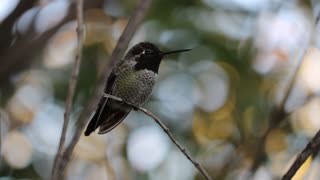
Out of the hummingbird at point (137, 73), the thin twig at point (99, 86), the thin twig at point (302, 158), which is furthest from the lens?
the hummingbird at point (137, 73)

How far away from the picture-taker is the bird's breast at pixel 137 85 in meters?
2.92

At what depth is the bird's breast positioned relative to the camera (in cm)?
292

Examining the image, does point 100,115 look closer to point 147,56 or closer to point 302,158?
point 147,56

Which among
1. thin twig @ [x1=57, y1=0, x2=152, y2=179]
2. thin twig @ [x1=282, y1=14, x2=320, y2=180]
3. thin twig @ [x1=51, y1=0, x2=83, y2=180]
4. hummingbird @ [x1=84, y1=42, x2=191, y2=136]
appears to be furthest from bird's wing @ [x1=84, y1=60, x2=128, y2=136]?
thin twig @ [x1=57, y1=0, x2=152, y2=179]

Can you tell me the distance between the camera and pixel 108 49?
414 cm

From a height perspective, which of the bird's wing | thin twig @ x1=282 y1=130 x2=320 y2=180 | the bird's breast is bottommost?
the bird's breast

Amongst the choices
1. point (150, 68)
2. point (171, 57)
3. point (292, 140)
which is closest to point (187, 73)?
point (171, 57)

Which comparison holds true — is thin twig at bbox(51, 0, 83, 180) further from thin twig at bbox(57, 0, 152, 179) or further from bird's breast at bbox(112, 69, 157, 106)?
bird's breast at bbox(112, 69, 157, 106)

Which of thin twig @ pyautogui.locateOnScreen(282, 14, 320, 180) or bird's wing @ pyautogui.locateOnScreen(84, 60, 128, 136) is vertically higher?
thin twig @ pyautogui.locateOnScreen(282, 14, 320, 180)

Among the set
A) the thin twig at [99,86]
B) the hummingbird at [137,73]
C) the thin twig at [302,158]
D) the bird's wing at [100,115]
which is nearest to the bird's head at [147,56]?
the hummingbird at [137,73]

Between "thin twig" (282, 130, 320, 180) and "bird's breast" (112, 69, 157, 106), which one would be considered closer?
"thin twig" (282, 130, 320, 180)

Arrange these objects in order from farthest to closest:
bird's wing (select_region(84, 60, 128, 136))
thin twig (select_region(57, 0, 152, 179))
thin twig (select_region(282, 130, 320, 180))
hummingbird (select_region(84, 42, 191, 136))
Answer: hummingbird (select_region(84, 42, 191, 136)) < bird's wing (select_region(84, 60, 128, 136)) < thin twig (select_region(282, 130, 320, 180)) < thin twig (select_region(57, 0, 152, 179))

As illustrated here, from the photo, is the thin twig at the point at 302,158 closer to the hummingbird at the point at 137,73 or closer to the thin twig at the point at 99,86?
the thin twig at the point at 99,86

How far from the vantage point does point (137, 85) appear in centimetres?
294
